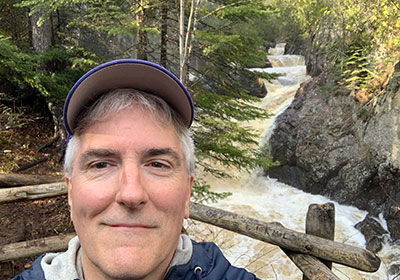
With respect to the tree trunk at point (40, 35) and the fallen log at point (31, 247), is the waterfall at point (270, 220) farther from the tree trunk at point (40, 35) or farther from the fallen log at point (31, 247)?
the tree trunk at point (40, 35)

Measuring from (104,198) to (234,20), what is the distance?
6.20 metres

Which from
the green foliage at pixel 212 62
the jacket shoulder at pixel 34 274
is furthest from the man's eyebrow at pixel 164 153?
the green foliage at pixel 212 62

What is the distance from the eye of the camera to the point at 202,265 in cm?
159

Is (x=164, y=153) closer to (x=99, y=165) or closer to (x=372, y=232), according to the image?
(x=99, y=165)

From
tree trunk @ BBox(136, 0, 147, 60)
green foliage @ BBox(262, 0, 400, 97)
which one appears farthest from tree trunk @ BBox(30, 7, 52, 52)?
green foliage @ BBox(262, 0, 400, 97)

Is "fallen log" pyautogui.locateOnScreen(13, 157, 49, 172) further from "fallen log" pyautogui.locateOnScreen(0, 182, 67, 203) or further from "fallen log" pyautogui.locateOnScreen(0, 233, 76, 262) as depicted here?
"fallen log" pyautogui.locateOnScreen(0, 233, 76, 262)

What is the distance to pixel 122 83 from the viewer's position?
143cm

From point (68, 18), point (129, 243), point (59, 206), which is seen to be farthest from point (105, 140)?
point (68, 18)

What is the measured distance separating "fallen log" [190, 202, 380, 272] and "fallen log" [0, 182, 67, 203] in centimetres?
168

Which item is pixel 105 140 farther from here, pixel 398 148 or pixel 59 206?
pixel 398 148

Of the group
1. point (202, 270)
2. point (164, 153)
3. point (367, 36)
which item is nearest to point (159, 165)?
point (164, 153)

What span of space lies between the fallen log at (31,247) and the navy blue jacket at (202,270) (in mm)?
1761

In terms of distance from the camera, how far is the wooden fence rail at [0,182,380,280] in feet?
8.89

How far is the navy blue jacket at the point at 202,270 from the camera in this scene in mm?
1438
